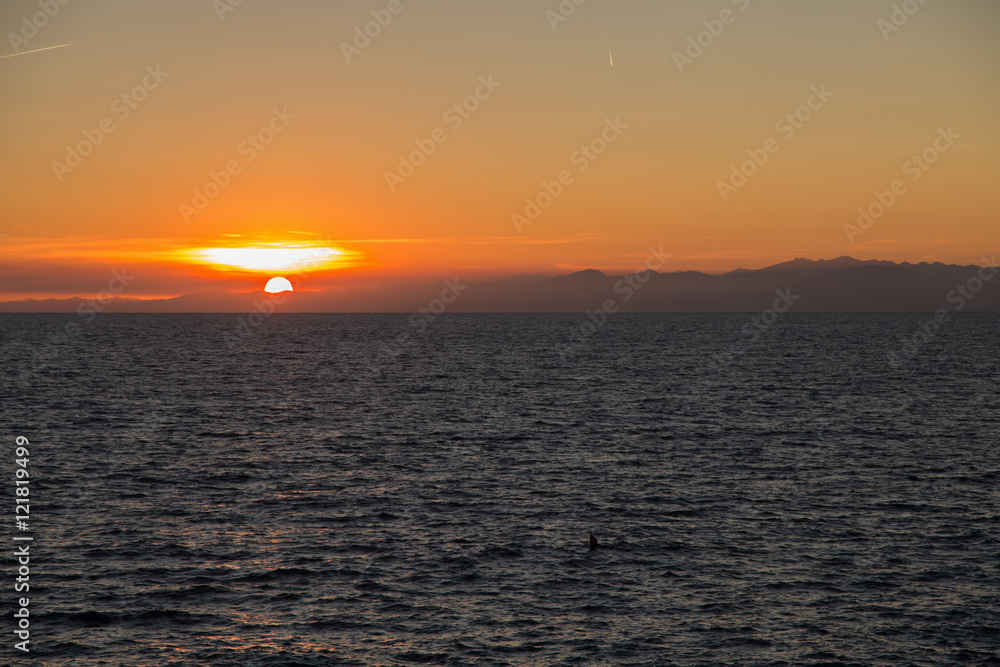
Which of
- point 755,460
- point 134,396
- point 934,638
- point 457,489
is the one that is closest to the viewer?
point 934,638

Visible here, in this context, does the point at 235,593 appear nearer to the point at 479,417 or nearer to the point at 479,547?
the point at 479,547

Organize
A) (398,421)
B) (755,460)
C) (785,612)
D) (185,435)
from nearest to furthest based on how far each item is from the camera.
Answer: (785,612) → (755,460) → (185,435) → (398,421)

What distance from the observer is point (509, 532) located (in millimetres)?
35156

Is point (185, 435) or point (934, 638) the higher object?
point (185, 435)

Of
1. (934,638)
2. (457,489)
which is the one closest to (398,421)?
(457,489)

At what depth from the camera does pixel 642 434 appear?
6056cm

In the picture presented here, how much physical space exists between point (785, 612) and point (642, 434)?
33.9 m

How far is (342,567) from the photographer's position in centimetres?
3064

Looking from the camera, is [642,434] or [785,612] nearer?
[785,612]

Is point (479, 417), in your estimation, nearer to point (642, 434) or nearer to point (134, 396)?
point (642, 434)

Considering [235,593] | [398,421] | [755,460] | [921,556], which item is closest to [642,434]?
[755,460]

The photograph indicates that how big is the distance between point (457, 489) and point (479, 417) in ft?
86.1

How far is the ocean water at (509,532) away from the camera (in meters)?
24.8

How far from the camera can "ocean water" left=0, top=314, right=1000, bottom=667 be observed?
81.3ft
